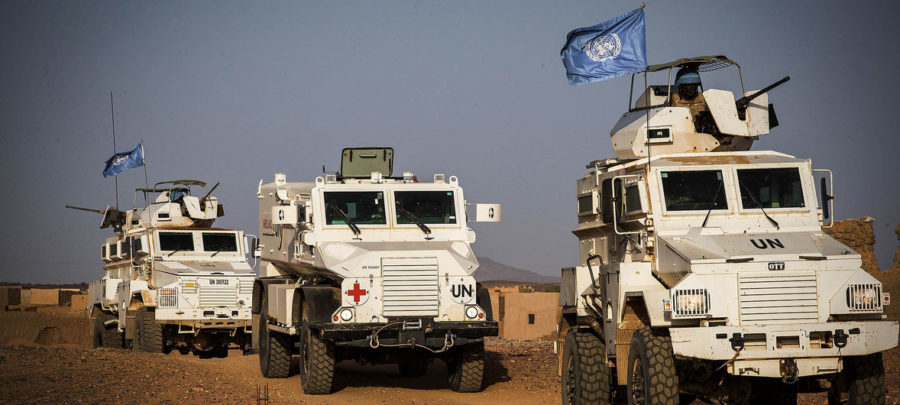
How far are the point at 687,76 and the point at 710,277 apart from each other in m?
4.16

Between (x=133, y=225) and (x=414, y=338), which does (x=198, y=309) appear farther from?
(x=414, y=338)

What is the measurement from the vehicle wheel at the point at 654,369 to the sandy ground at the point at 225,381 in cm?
156

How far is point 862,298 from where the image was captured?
32.3 ft

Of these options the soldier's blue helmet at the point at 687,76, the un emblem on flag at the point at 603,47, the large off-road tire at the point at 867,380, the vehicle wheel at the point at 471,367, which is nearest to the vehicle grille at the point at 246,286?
the vehicle wheel at the point at 471,367

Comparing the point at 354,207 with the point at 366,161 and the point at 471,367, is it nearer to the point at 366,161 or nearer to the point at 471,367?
the point at 366,161

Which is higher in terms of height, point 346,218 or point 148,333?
point 346,218

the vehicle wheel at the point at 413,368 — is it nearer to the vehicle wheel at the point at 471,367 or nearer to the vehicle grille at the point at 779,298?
the vehicle wheel at the point at 471,367

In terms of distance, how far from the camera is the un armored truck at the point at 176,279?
893 inches

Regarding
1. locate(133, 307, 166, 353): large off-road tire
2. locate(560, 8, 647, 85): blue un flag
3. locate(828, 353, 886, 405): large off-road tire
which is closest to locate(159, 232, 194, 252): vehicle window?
locate(133, 307, 166, 353): large off-road tire

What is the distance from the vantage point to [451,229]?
1588cm

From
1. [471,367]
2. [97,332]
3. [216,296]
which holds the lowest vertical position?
[97,332]

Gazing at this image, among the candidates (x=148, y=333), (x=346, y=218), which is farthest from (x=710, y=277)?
(x=148, y=333)

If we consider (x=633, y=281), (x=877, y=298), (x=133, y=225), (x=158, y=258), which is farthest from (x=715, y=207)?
(x=133, y=225)

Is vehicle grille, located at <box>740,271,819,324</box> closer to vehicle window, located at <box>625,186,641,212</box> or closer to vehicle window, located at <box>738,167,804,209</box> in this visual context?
vehicle window, located at <box>738,167,804,209</box>
